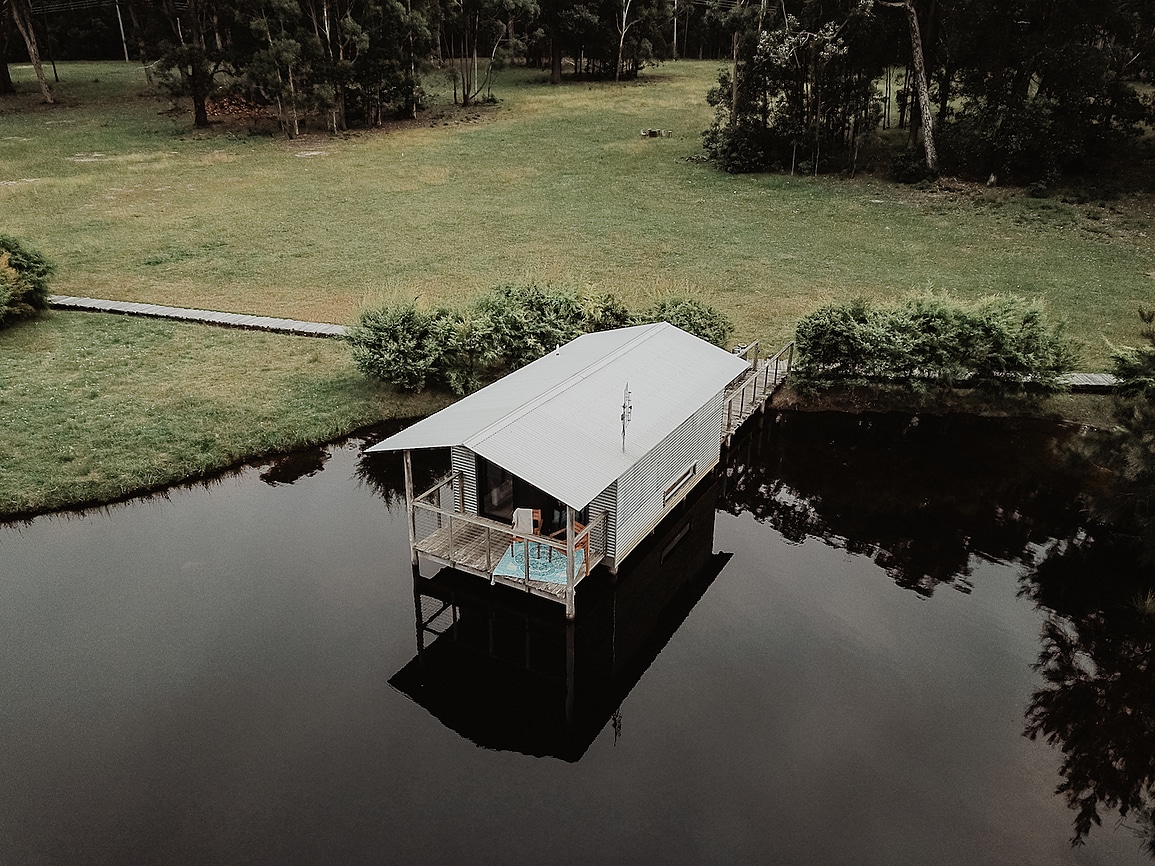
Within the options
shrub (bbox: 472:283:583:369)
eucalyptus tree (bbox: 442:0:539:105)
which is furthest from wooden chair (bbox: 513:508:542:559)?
eucalyptus tree (bbox: 442:0:539:105)

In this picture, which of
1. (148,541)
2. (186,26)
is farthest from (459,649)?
(186,26)

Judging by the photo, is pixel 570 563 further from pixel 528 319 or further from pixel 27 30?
pixel 27 30

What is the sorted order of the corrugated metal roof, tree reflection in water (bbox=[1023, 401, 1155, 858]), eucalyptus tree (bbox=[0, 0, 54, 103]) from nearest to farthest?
tree reflection in water (bbox=[1023, 401, 1155, 858]), the corrugated metal roof, eucalyptus tree (bbox=[0, 0, 54, 103])

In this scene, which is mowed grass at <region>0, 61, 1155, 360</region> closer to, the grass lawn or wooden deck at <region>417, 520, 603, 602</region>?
the grass lawn

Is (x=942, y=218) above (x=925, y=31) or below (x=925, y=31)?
below

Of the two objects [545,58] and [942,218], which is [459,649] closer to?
[942,218]

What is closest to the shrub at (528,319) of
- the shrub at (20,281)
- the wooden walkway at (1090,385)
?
the wooden walkway at (1090,385)

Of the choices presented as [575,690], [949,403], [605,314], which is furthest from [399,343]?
[949,403]
